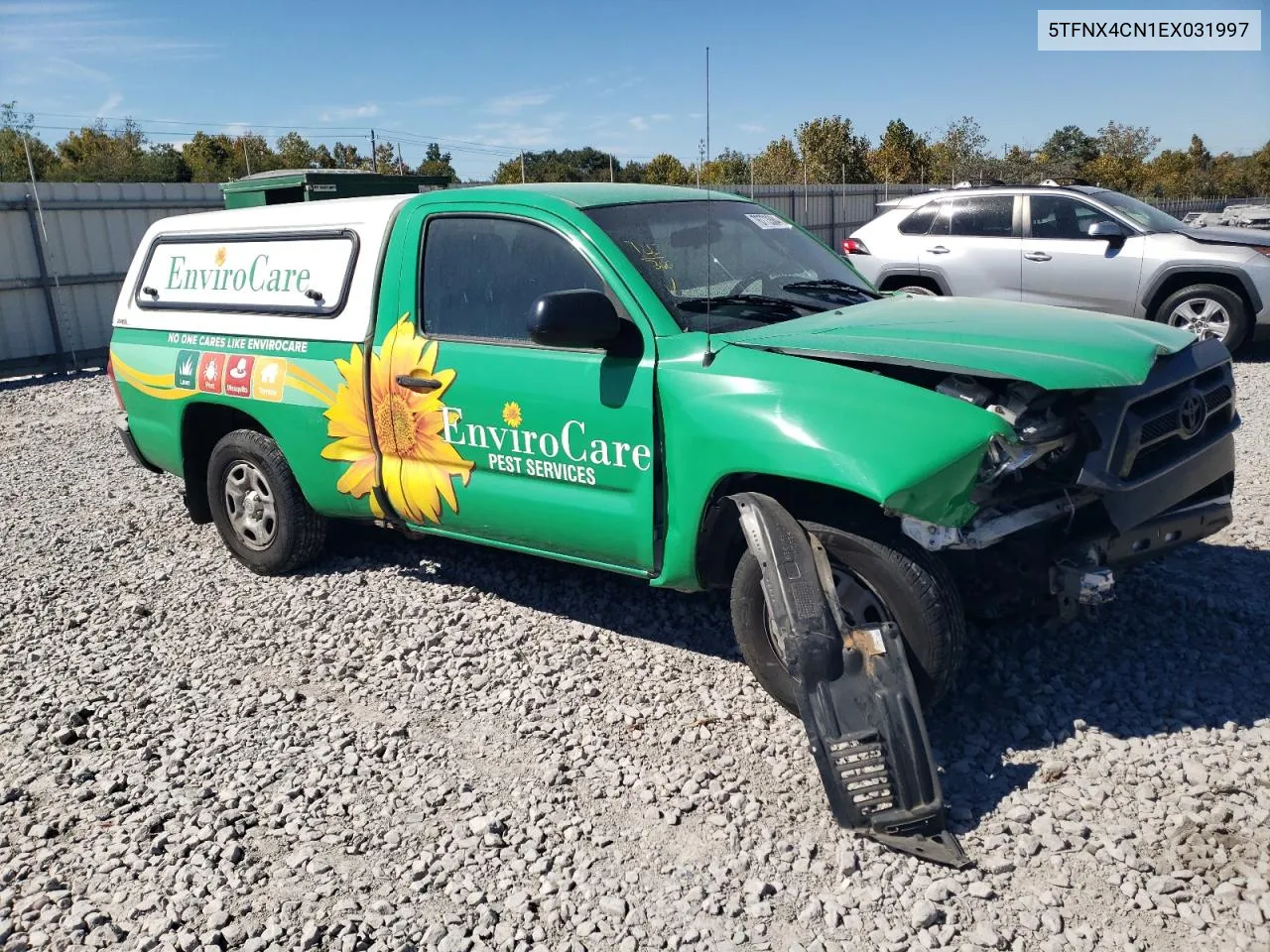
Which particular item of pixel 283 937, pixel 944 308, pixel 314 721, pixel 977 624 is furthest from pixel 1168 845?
pixel 314 721

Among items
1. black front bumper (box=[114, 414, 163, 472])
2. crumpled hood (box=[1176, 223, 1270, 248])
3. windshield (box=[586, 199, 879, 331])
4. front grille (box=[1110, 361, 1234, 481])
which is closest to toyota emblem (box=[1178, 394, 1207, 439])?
front grille (box=[1110, 361, 1234, 481])

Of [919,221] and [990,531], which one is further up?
[919,221]

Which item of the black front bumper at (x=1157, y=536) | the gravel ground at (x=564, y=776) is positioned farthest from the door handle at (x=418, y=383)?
the black front bumper at (x=1157, y=536)

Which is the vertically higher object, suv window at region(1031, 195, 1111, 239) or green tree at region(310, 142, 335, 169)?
green tree at region(310, 142, 335, 169)

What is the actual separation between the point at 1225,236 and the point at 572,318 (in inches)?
345

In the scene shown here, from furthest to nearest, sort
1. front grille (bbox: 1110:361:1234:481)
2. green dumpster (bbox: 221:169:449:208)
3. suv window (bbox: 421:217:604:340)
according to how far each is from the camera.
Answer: green dumpster (bbox: 221:169:449:208)
suv window (bbox: 421:217:604:340)
front grille (bbox: 1110:361:1234:481)

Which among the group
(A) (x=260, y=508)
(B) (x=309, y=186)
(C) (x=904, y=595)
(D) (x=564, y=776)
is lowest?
(D) (x=564, y=776)

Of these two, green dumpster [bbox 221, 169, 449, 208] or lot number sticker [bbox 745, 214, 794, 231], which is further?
green dumpster [bbox 221, 169, 449, 208]

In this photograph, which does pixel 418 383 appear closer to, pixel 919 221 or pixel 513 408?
pixel 513 408

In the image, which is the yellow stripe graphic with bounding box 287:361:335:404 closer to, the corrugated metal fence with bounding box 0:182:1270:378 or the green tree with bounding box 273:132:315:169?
the corrugated metal fence with bounding box 0:182:1270:378

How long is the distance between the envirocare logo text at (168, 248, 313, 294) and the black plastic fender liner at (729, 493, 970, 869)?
9.48 feet

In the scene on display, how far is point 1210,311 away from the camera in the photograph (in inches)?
395

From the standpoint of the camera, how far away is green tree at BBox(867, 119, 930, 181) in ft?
125

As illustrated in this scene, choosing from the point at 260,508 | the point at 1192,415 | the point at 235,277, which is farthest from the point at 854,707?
the point at 235,277
